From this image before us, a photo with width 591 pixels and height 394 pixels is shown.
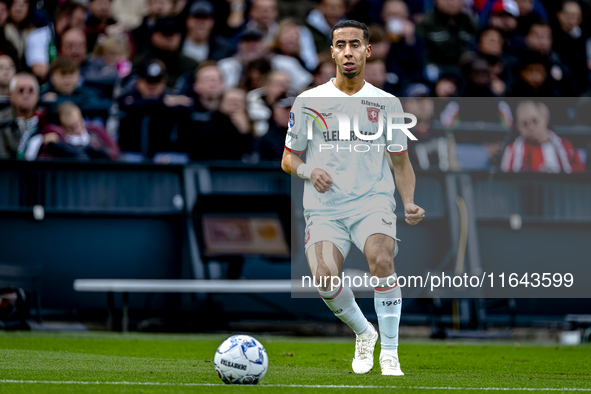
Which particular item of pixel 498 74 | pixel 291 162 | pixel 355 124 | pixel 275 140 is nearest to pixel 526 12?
pixel 498 74

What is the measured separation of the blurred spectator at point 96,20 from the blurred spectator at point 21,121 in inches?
103

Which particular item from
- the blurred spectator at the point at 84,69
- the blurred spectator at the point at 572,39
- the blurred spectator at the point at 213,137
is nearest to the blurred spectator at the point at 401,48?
the blurred spectator at the point at 572,39

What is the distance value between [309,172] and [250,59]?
6755mm

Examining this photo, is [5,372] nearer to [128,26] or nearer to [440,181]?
[440,181]

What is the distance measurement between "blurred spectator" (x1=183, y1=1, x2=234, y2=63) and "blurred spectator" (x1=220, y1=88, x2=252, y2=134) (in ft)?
6.16

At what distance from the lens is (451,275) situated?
11.3 meters

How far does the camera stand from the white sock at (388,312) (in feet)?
22.3

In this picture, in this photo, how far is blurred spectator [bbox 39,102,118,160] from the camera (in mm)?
11234

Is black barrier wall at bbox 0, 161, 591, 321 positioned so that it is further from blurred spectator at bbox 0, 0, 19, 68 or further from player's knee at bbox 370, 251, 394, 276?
player's knee at bbox 370, 251, 394, 276

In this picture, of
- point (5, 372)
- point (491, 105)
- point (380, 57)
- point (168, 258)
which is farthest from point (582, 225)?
point (5, 372)

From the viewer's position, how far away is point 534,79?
13539 millimetres

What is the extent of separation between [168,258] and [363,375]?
4751mm

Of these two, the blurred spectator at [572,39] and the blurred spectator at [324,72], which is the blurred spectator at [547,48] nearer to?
the blurred spectator at [572,39]

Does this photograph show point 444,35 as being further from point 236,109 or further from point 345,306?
point 345,306
